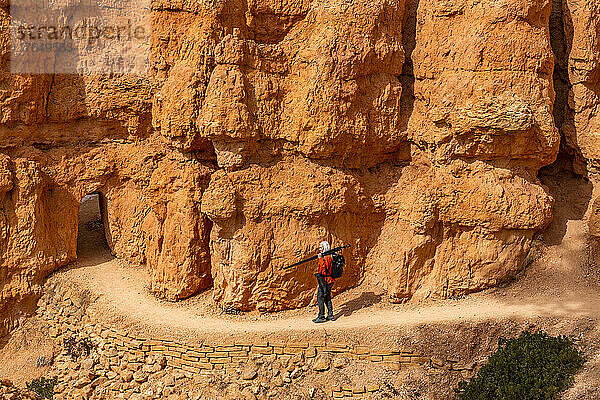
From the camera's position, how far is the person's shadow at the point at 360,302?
54.0ft

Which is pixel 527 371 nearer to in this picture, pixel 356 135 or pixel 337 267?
pixel 337 267

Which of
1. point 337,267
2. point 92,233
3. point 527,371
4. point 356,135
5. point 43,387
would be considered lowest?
point 43,387

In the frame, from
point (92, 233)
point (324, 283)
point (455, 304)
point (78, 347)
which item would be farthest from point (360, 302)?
point (92, 233)

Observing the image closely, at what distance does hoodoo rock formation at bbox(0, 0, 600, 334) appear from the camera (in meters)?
15.7

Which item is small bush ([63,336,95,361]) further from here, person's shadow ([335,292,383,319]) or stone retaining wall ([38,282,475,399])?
person's shadow ([335,292,383,319])

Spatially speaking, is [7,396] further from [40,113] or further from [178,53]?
[178,53]

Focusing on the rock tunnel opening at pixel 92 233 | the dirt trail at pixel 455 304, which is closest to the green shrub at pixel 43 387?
the dirt trail at pixel 455 304

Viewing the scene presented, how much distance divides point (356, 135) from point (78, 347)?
8822mm

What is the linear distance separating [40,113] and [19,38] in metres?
2.00

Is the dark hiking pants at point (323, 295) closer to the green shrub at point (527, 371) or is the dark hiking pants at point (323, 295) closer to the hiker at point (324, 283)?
the hiker at point (324, 283)

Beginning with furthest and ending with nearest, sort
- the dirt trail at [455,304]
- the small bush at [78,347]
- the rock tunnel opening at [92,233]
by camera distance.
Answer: the rock tunnel opening at [92,233]
the small bush at [78,347]
the dirt trail at [455,304]

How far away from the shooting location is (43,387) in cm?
1659

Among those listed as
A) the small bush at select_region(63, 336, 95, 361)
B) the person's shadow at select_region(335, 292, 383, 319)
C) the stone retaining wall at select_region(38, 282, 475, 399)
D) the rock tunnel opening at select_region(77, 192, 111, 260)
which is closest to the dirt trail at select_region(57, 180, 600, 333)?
the person's shadow at select_region(335, 292, 383, 319)

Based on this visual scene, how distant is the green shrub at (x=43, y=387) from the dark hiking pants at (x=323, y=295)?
676 centimetres
